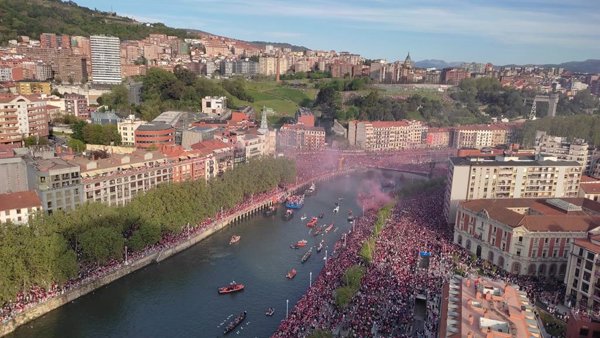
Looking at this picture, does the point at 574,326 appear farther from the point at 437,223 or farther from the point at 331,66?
the point at 331,66

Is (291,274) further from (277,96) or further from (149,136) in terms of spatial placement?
(277,96)

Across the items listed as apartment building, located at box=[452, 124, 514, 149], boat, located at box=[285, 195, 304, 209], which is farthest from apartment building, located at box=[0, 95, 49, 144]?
apartment building, located at box=[452, 124, 514, 149]

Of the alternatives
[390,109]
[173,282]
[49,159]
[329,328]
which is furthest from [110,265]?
[390,109]

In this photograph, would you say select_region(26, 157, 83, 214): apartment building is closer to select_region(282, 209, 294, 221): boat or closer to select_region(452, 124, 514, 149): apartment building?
select_region(282, 209, 294, 221): boat

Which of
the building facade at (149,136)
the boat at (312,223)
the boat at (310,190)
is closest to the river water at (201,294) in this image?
the boat at (312,223)

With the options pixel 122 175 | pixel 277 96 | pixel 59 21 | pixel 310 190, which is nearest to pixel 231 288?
pixel 122 175

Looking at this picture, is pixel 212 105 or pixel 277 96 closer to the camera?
pixel 212 105

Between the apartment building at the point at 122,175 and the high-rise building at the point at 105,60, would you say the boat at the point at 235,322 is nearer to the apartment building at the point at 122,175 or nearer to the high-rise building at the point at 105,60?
the apartment building at the point at 122,175
